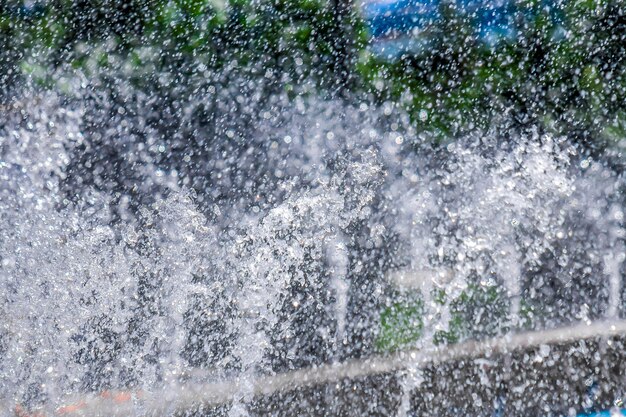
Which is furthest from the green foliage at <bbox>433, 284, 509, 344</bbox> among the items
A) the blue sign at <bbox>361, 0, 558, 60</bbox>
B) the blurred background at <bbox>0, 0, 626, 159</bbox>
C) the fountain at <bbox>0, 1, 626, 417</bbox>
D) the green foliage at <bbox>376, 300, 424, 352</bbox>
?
the blue sign at <bbox>361, 0, 558, 60</bbox>

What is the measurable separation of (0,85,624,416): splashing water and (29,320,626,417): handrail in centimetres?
6

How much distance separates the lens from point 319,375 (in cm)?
317

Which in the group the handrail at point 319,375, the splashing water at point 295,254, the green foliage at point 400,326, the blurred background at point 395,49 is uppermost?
the blurred background at point 395,49

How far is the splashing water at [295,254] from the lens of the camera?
9.80 ft

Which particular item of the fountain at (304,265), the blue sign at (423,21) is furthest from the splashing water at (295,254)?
the blue sign at (423,21)

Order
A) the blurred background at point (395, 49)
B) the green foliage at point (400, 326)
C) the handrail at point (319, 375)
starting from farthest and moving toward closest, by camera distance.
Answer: the green foliage at point (400, 326) < the handrail at point (319, 375) < the blurred background at point (395, 49)

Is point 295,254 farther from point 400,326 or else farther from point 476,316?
point 476,316

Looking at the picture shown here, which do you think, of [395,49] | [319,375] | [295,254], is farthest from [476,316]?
[395,49]

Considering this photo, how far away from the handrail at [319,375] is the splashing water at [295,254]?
0.20ft

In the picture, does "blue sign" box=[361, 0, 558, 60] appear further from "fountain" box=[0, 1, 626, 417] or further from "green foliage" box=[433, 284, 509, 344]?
"green foliage" box=[433, 284, 509, 344]

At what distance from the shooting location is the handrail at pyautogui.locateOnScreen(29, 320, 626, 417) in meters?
2.96

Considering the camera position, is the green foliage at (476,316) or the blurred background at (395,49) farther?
the green foliage at (476,316)

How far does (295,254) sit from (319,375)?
629 mm

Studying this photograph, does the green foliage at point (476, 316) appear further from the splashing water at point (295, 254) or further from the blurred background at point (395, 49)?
the blurred background at point (395, 49)
